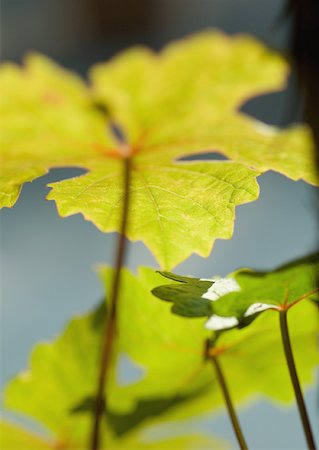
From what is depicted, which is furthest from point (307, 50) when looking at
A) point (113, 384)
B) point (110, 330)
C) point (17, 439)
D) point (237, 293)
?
point (17, 439)

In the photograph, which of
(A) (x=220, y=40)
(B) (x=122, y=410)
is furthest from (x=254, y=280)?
(A) (x=220, y=40)

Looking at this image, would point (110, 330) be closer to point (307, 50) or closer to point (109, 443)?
point (307, 50)

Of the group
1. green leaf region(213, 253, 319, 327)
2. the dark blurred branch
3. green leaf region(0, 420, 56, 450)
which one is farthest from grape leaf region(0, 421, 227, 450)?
the dark blurred branch

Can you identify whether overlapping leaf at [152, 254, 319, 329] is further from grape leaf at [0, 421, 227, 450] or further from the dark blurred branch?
grape leaf at [0, 421, 227, 450]

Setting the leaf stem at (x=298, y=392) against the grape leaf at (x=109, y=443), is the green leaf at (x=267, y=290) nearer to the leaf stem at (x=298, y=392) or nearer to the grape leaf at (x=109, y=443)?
the leaf stem at (x=298, y=392)

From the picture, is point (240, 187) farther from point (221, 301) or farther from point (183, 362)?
point (183, 362)

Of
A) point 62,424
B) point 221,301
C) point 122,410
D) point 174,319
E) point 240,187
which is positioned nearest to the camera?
point 221,301
